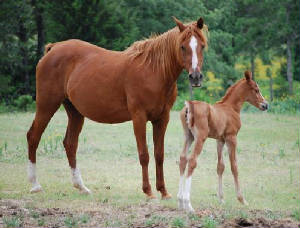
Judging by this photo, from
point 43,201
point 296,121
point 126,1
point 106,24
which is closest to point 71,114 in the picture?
point 43,201

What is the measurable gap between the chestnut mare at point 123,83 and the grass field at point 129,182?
0.72m

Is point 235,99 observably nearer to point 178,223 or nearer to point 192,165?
point 192,165

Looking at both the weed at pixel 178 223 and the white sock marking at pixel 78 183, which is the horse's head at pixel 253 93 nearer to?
the white sock marking at pixel 78 183

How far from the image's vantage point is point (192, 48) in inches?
290

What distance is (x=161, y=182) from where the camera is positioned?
8.27 m

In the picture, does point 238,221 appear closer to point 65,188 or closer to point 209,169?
point 65,188

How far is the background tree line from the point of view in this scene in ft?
91.2

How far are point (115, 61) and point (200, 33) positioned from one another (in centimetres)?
168

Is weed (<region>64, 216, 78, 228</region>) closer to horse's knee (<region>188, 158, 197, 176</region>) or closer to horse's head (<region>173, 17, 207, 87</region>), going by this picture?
horse's knee (<region>188, 158, 197, 176</region>)

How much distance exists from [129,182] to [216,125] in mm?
2459

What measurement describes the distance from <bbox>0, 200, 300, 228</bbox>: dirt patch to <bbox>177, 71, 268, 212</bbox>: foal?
39cm

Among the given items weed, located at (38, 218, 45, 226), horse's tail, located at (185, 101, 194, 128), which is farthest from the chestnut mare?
weed, located at (38, 218, 45, 226)

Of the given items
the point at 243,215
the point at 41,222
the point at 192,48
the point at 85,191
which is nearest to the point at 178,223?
the point at 243,215

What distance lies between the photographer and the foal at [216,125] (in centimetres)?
737
